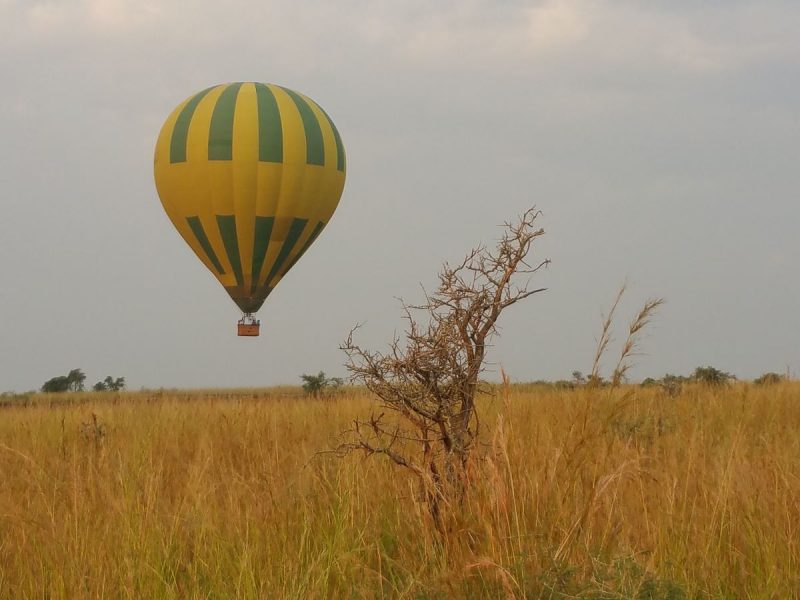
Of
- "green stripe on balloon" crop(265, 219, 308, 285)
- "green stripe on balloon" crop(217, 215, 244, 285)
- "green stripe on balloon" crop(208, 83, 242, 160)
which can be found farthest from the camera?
"green stripe on balloon" crop(265, 219, 308, 285)

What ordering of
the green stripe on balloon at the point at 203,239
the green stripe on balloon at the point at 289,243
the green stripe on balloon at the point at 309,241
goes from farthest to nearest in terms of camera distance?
the green stripe on balloon at the point at 309,241 → the green stripe on balloon at the point at 289,243 → the green stripe on balloon at the point at 203,239

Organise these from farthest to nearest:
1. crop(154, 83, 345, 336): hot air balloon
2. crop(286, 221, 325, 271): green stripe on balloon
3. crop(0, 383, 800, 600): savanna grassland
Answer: crop(286, 221, 325, 271): green stripe on balloon
crop(154, 83, 345, 336): hot air balloon
crop(0, 383, 800, 600): savanna grassland

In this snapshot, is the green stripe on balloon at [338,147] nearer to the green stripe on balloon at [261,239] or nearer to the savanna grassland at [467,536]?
the green stripe on balloon at [261,239]

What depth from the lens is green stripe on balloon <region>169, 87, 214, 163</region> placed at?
2343 cm

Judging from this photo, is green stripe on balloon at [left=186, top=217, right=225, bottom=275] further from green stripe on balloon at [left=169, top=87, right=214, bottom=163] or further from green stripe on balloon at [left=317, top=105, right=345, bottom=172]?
green stripe on balloon at [left=317, top=105, right=345, bottom=172]

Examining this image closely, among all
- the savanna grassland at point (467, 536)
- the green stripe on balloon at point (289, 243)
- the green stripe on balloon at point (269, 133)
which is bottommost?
the savanna grassland at point (467, 536)

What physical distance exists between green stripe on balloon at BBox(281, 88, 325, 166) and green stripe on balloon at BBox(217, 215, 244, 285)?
3.05 meters

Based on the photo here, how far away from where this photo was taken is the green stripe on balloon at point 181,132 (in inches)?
922

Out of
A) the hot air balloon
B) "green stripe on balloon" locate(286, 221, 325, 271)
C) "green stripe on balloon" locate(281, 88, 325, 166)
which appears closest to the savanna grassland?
the hot air balloon

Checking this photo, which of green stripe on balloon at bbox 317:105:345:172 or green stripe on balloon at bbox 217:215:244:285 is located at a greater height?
green stripe on balloon at bbox 317:105:345:172

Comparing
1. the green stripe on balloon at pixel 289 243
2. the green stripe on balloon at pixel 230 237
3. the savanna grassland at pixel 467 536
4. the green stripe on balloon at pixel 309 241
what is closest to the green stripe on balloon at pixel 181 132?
the green stripe on balloon at pixel 230 237

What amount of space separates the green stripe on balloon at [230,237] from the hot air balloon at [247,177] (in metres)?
0.03

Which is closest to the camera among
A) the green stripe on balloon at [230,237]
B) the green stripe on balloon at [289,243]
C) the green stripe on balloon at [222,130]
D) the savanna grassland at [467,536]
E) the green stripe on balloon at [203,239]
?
the savanna grassland at [467,536]

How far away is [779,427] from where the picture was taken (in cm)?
779
